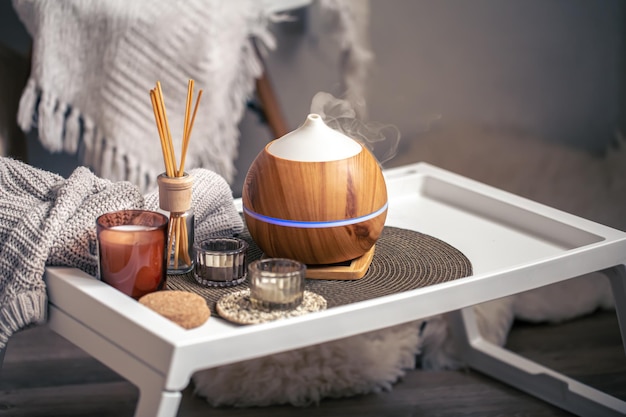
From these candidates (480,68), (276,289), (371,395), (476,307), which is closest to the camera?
(276,289)

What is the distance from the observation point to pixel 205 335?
0.89 meters

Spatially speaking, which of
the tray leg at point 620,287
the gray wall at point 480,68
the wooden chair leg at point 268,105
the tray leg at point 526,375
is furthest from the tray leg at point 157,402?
the gray wall at point 480,68

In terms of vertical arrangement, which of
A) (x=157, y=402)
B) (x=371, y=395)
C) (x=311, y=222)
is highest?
(x=311, y=222)

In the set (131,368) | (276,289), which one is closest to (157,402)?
(131,368)

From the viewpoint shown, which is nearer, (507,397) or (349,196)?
(349,196)

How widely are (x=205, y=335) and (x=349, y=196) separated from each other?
26 centimetres

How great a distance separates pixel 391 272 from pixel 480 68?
1.22 meters

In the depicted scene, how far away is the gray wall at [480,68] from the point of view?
7.03 feet

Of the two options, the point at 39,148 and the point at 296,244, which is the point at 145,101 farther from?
the point at 296,244

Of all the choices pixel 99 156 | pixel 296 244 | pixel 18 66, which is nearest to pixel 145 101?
pixel 99 156

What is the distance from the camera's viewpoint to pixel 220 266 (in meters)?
1.07

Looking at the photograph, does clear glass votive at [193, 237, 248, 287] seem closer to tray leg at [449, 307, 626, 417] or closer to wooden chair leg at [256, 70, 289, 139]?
tray leg at [449, 307, 626, 417]

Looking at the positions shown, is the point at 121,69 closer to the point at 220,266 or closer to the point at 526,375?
the point at 220,266

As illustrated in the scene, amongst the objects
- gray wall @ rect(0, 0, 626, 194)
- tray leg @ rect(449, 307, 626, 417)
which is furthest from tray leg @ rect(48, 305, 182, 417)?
gray wall @ rect(0, 0, 626, 194)
